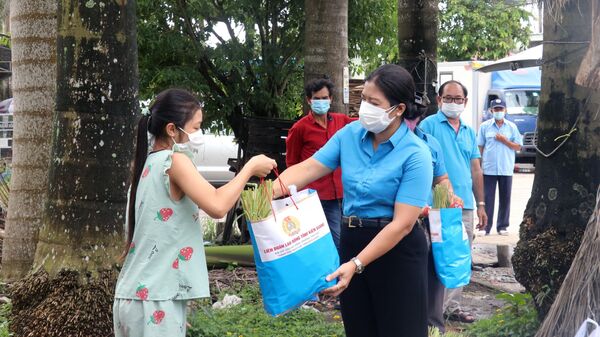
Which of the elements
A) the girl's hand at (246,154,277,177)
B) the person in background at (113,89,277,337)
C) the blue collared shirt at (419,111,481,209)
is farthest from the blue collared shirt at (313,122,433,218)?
the blue collared shirt at (419,111,481,209)

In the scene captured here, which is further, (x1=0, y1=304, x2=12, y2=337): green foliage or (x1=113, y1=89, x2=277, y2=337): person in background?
(x1=0, y1=304, x2=12, y2=337): green foliage

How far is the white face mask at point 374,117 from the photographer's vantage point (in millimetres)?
4027

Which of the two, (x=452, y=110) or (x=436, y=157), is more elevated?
(x=452, y=110)

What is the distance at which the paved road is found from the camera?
476 inches

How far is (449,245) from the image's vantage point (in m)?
5.64

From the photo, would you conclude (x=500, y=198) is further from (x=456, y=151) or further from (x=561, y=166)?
(x=561, y=166)

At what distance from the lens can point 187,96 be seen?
3.81 meters

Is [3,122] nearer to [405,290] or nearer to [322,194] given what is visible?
[322,194]

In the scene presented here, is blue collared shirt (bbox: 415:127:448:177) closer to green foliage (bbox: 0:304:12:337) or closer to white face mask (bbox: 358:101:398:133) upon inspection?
white face mask (bbox: 358:101:398:133)

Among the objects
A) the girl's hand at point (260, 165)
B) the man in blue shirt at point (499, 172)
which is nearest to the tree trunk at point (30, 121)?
the girl's hand at point (260, 165)

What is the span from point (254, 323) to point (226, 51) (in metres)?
4.88

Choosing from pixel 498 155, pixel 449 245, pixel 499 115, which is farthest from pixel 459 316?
pixel 499 115

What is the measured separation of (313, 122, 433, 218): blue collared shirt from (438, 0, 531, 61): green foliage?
1120 inches

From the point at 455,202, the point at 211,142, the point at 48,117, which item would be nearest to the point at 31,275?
the point at 48,117
